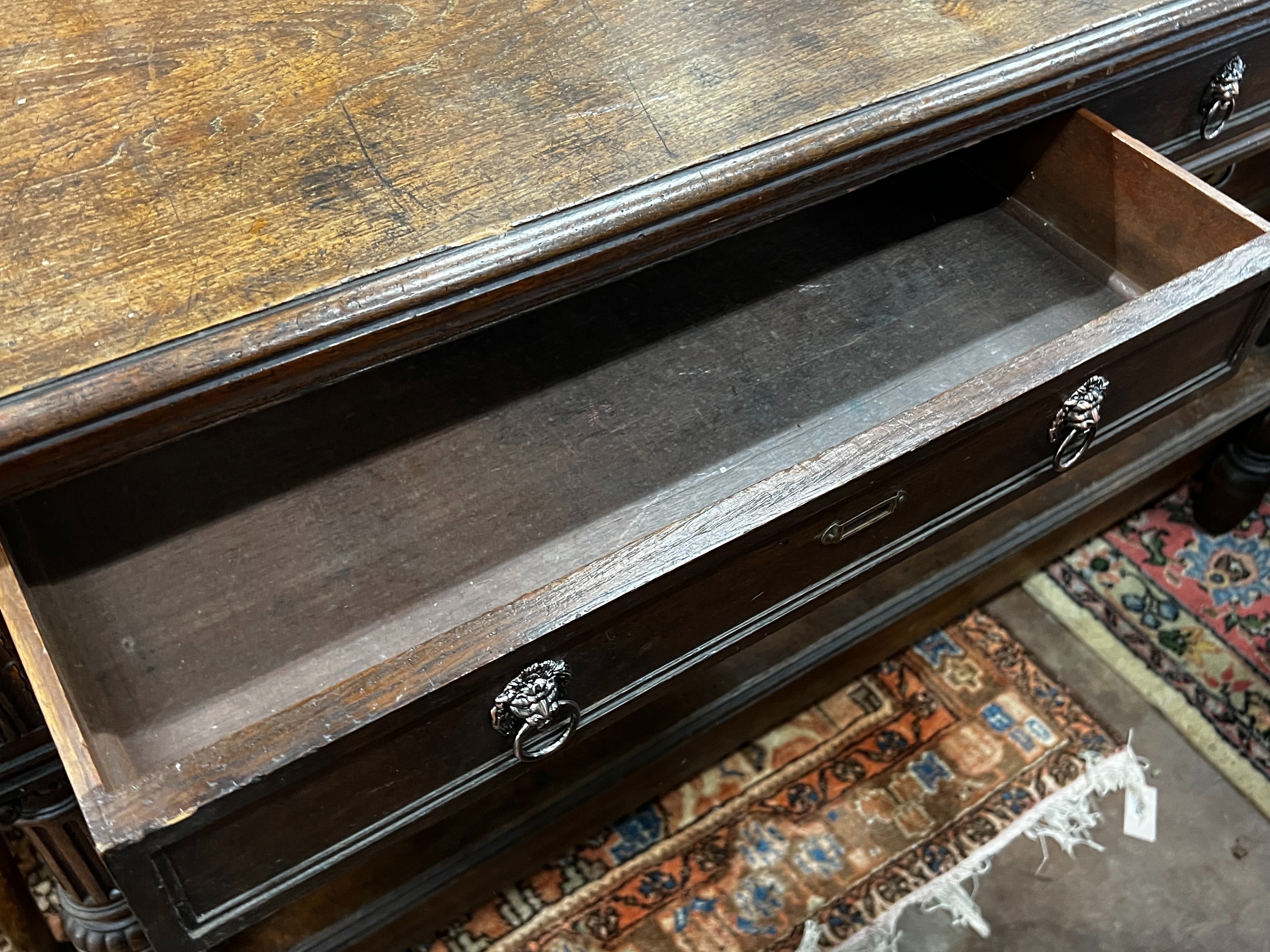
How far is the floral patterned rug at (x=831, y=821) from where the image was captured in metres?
1.03

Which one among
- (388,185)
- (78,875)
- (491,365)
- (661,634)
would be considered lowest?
(78,875)

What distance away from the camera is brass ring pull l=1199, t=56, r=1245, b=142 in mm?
915

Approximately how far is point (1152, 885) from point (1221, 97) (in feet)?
2.38

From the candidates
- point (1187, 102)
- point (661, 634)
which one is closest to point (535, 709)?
point (661, 634)

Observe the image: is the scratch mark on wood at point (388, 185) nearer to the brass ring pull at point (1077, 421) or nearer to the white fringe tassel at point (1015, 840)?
the brass ring pull at point (1077, 421)

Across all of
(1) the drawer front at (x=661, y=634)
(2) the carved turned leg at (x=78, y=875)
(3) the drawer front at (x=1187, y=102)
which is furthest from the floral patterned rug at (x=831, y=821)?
(3) the drawer front at (x=1187, y=102)

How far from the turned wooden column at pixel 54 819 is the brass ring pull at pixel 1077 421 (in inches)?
24.7

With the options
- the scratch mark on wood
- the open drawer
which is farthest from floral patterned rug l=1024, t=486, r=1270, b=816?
the scratch mark on wood

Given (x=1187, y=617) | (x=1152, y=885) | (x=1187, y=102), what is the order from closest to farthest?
(x=1187, y=102) → (x=1152, y=885) → (x=1187, y=617)

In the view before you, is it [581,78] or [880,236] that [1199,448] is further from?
[581,78]

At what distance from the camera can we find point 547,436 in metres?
0.77

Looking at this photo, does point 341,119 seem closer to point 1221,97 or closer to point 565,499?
point 565,499

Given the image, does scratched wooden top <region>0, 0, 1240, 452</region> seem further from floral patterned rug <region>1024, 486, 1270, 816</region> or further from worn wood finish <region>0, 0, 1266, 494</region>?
floral patterned rug <region>1024, 486, 1270, 816</region>

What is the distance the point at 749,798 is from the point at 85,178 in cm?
81
